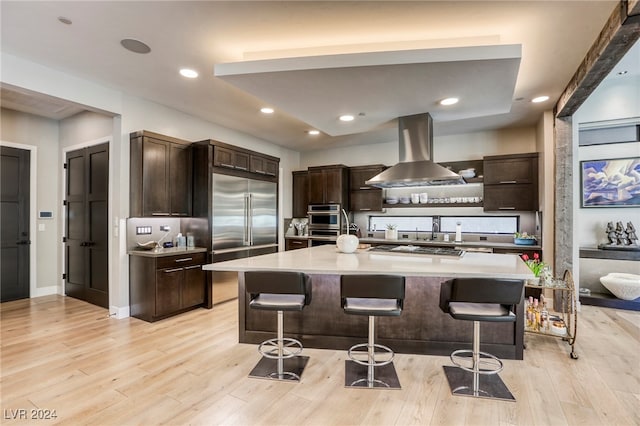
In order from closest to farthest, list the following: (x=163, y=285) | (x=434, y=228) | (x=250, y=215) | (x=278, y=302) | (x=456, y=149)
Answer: (x=278, y=302)
(x=163, y=285)
(x=250, y=215)
(x=456, y=149)
(x=434, y=228)

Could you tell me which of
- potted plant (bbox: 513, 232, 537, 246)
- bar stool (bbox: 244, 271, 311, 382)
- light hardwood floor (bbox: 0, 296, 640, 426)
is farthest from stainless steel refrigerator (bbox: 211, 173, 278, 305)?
potted plant (bbox: 513, 232, 537, 246)

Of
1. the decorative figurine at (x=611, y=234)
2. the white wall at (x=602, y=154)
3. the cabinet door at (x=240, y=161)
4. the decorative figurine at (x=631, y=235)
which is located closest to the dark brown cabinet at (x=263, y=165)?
the cabinet door at (x=240, y=161)

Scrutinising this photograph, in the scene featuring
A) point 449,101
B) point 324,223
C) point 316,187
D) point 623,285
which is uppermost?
point 449,101

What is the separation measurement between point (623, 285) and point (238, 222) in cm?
564

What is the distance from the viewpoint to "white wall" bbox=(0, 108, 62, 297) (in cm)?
493

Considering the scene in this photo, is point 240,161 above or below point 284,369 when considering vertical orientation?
above

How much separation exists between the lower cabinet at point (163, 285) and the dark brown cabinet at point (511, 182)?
4.92 meters

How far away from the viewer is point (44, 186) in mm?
5121

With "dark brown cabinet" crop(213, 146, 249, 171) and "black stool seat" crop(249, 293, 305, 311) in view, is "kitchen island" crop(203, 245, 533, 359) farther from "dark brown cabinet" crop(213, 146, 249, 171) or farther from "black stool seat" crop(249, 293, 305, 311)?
"dark brown cabinet" crop(213, 146, 249, 171)

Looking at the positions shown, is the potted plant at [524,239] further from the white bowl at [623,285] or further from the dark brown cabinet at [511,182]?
the white bowl at [623,285]

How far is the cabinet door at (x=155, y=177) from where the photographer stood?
4.05 meters

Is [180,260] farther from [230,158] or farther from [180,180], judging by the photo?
[230,158]

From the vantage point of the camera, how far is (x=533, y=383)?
2471 mm

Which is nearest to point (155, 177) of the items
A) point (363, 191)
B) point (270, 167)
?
point (270, 167)
